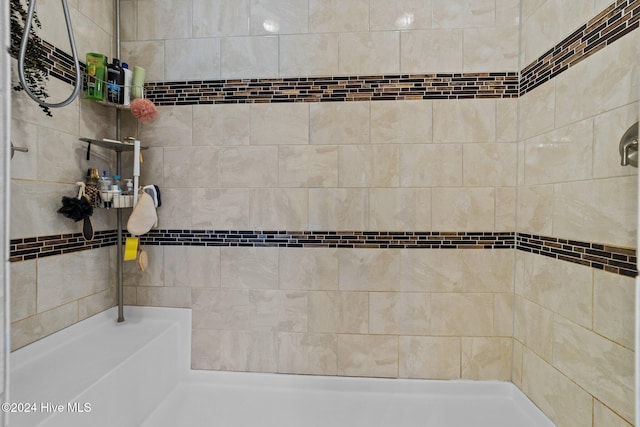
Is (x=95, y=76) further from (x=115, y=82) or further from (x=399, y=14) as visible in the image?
(x=399, y=14)

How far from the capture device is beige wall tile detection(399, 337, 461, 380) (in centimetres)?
150

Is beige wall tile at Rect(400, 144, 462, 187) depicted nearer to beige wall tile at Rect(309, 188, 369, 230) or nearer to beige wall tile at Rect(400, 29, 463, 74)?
beige wall tile at Rect(309, 188, 369, 230)

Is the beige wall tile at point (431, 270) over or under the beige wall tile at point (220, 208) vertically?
under

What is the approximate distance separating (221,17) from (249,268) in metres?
1.33

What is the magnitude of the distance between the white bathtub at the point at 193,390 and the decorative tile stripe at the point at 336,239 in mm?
404

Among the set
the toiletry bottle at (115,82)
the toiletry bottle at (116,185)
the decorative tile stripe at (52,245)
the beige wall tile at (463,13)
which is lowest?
the decorative tile stripe at (52,245)

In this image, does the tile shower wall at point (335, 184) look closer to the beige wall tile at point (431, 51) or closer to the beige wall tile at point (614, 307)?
the beige wall tile at point (431, 51)

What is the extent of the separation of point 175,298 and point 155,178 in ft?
2.15

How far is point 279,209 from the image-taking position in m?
1.55

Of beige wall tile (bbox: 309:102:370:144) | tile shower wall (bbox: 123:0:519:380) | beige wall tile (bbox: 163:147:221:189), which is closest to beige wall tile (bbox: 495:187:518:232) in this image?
tile shower wall (bbox: 123:0:519:380)

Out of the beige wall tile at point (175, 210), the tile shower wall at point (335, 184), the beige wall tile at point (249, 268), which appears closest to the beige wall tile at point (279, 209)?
the tile shower wall at point (335, 184)

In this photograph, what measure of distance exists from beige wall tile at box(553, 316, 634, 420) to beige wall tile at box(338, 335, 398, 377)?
68 cm

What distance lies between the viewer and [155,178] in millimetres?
1601

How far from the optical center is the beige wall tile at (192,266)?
1585 millimetres
